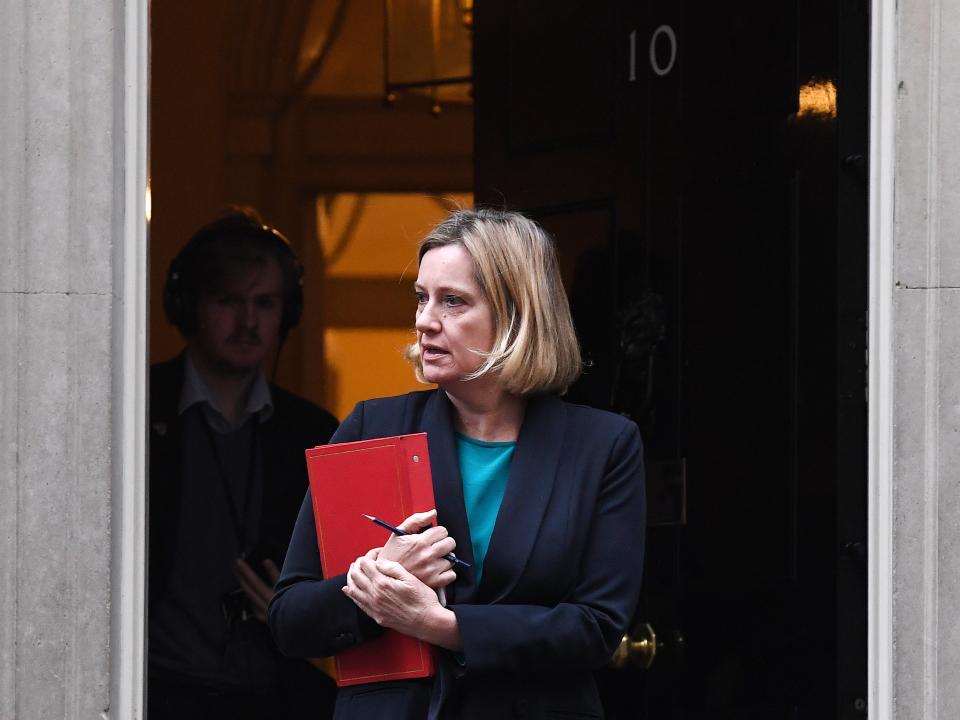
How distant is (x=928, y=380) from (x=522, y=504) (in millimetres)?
1121

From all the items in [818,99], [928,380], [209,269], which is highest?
[818,99]

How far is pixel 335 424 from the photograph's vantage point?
537cm

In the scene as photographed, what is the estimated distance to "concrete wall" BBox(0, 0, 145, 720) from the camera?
3.04m

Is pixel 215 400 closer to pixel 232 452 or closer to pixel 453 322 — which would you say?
pixel 232 452

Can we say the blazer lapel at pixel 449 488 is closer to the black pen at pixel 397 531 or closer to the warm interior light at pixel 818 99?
the black pen at pixel 397 531

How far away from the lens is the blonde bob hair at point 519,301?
8.91ft

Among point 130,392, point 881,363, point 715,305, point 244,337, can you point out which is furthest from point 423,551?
point 244,337

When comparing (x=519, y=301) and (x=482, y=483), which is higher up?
(x=519, y=301)

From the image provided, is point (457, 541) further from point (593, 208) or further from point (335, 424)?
point (335, 424)

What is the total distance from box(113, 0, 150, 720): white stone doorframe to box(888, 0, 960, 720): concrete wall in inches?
66.5

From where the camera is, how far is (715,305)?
13.8 feet

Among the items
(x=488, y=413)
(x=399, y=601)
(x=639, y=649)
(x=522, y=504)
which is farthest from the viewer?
(x=639, y=649)

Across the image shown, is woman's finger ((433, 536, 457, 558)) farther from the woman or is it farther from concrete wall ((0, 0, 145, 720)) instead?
concrete wall ((0, 0, 145, 720))

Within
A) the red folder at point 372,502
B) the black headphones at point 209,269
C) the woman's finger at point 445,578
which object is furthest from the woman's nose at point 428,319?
the black headphones at point 209,269
